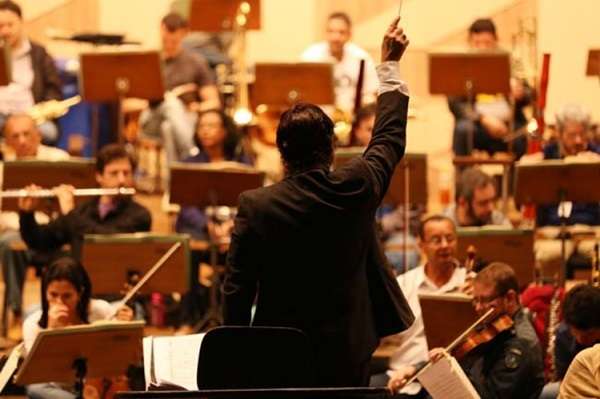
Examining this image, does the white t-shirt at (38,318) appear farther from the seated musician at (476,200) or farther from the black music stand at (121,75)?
the black music stand at (121,75)

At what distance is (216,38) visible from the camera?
12.0m

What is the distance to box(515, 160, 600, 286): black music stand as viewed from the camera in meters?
7.75

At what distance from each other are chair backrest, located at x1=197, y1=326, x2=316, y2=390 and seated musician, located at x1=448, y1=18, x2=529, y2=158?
5856 millimetres

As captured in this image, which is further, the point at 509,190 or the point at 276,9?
the point at 276,9

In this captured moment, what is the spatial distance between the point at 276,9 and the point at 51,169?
5.39 m

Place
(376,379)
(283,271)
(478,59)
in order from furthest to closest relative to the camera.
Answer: (478,59)
(376,379)
(283,271)

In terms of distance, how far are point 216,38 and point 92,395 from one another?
574 centimetres

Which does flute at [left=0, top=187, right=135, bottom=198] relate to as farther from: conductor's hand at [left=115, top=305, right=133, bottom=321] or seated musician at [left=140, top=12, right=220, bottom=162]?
seated musician at [left=140, top=12, right=220, bottom=162]

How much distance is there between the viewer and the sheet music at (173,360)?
4.75 m

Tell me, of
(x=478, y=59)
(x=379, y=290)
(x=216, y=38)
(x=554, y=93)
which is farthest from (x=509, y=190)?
(x=379, y=290)

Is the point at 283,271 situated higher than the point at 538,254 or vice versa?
the point at 283,271

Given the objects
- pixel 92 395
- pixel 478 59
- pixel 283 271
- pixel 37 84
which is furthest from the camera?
pixel 37 84

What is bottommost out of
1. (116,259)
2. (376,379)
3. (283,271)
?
(376,379)

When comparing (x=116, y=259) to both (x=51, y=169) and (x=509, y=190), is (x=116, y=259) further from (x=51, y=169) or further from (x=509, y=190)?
(x=509, y=190)
